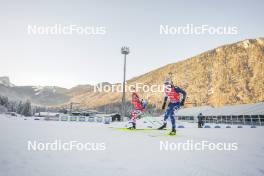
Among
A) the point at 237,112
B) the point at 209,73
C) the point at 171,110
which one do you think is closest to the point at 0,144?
the point at 171,110

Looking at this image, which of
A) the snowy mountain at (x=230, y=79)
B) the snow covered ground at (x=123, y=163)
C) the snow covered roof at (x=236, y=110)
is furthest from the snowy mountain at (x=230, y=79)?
the snow covered ground at (x=123, y=163)

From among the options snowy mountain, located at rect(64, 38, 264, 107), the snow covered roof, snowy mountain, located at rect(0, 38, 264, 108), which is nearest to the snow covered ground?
the snow covered roof

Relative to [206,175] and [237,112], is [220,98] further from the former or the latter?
[206,175]

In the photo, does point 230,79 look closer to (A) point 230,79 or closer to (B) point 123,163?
(A) point 230,79

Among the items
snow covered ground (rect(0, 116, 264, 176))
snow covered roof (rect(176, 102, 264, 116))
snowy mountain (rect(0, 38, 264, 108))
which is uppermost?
snowy mountain (rect(0, 38, 264, 108))

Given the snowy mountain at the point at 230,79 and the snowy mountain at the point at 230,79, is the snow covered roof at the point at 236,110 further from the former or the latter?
the snowy mountain at the point at 230,79

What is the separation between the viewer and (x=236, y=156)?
5918 mm

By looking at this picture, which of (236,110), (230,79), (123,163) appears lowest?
(123,163)

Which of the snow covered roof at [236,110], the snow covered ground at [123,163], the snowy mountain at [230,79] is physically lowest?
the snow covered ground at [123,163]

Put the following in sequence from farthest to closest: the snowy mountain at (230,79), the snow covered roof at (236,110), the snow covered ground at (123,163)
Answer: the snowy mountain at (230,79), the snow covered roof at (236,110), the snow covered ground at (123,163)

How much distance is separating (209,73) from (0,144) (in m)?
192

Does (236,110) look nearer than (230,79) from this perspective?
Yes

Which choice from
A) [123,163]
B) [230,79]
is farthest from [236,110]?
[230,79]

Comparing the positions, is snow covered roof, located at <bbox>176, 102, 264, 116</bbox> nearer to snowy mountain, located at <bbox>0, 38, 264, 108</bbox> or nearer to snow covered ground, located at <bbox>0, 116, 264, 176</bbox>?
snow covered ground, located at <bbox>0, 116, 264, 176</bbox>
